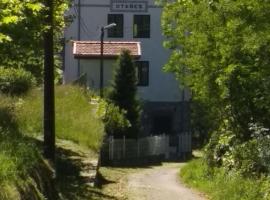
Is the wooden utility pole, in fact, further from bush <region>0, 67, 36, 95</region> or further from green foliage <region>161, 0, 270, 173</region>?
bush <region>0, 67, 36, 95</region>

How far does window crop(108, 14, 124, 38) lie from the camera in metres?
50.9

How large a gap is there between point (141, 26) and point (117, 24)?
194 cm

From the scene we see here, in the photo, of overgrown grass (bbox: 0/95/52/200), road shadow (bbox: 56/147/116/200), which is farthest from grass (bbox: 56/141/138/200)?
overgrown grass (bbox: 0/95/52/200)

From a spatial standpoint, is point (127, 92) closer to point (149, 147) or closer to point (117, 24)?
point (149, 147)

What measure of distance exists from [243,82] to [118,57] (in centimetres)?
2381

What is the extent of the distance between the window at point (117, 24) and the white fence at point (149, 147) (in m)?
9.58

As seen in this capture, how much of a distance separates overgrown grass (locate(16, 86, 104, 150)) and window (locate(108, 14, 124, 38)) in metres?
19.9

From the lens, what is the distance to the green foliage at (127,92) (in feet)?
142

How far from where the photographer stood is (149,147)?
4288 cm

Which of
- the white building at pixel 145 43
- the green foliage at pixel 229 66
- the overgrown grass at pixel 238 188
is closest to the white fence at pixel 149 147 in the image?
the white building at pixel 145 43

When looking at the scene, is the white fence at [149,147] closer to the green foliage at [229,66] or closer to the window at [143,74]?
the window at [143,74]

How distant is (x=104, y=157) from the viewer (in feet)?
122

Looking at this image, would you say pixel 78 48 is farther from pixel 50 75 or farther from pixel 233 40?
pixel 50 75

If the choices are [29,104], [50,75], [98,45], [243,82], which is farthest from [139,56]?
[50,75]
